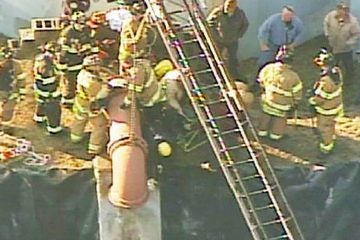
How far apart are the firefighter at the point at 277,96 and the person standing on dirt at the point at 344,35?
4.20 ft

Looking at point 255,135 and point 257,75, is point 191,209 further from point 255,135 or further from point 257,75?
point 257,75

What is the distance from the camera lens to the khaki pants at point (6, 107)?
1509 cm

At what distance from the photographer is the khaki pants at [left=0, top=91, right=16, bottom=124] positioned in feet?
49.5

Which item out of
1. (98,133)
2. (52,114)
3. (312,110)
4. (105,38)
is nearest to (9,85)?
(52,114)

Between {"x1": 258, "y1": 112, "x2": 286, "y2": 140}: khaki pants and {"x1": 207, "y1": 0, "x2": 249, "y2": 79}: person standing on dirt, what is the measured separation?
1017mm

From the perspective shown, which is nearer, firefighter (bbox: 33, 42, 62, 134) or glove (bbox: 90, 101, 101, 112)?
glove (bbox: 90, 101, 101, 112)

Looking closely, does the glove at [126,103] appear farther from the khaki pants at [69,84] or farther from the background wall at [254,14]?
the background wall at [254,14]

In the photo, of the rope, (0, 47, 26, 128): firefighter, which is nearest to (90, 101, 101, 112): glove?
the rope

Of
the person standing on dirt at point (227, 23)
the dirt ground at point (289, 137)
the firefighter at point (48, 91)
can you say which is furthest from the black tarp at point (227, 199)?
the person standing on dirt at point (227, 23)

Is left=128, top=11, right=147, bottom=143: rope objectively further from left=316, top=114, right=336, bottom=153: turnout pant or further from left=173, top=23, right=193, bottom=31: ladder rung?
left=316, top=114, right=336, bottom=153: turnout pant

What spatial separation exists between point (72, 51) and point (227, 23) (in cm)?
202

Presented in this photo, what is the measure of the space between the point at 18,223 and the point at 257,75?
3700mm

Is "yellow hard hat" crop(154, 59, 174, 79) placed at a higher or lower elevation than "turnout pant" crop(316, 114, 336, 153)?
higher

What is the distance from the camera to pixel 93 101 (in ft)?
46.8
